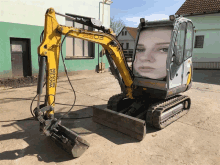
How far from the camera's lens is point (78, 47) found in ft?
43.2

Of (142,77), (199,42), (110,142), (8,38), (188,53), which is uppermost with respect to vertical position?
(199,42)

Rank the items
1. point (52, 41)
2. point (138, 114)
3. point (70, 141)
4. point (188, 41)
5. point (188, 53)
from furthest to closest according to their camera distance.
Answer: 1. point (188, 53)
2. point (188, 41)
3. point (138, 114)
4. point (70, 141)
5. point (52, 41)

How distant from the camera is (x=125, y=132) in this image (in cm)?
462

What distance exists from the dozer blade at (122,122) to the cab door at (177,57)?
1.45m

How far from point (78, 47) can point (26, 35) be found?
12.3 feet

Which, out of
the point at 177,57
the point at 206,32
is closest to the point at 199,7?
the point at 206,32

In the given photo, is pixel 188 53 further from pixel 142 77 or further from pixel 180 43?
pixel 142 77

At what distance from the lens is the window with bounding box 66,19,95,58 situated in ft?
40.9

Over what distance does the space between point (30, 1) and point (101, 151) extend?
9.41 meters

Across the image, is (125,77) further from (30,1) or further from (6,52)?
(30,1)

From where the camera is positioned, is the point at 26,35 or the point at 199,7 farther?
the point at 199,7

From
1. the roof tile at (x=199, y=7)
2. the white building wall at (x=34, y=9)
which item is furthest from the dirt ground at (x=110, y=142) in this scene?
the roof tile at (x=199, y=7)

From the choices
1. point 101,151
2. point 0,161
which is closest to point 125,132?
point 101,151

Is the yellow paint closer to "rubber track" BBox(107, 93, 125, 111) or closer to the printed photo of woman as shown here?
the printed photo of woman
